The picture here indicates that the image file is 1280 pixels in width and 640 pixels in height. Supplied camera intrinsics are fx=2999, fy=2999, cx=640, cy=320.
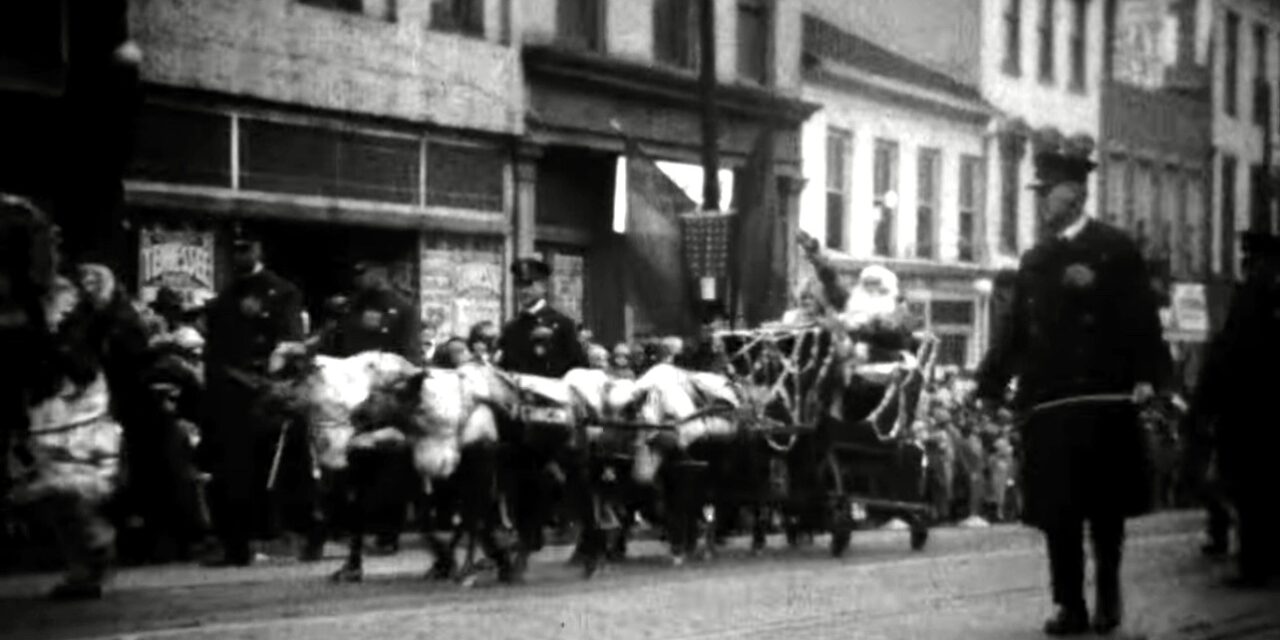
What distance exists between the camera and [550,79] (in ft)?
112

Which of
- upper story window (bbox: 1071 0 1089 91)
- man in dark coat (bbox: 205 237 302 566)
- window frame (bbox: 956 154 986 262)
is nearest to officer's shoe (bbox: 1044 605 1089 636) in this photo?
man in dark coat (bbox: 205 237 302 566)

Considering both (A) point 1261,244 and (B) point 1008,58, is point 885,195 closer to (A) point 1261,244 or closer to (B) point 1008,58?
(B) point 1008,58

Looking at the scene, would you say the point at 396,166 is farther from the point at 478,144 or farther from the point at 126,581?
the point at 126,581

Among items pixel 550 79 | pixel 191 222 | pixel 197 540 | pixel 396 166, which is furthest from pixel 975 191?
pixel 197 540

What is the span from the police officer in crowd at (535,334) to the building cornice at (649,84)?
1407 cm

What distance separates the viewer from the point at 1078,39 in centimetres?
5044

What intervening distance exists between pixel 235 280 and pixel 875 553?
18.6 feet

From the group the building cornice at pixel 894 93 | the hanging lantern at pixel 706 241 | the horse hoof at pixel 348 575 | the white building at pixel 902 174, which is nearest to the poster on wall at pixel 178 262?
the hanging lantern at pixel 706 241

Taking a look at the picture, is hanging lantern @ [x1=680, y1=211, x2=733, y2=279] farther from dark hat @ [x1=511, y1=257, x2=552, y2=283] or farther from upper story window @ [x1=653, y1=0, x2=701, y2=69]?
dark hat @ [x1=511, y1=257, x2=552, y2=283]

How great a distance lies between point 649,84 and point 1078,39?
16.1m

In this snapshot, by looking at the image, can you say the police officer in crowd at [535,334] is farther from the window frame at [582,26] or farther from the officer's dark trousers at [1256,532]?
the window frame at [582,26]

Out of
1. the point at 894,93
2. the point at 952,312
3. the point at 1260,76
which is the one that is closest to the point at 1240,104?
the point at 1260,76

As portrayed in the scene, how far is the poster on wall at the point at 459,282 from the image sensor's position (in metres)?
31.4

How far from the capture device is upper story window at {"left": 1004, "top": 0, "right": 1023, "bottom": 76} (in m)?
48.2
